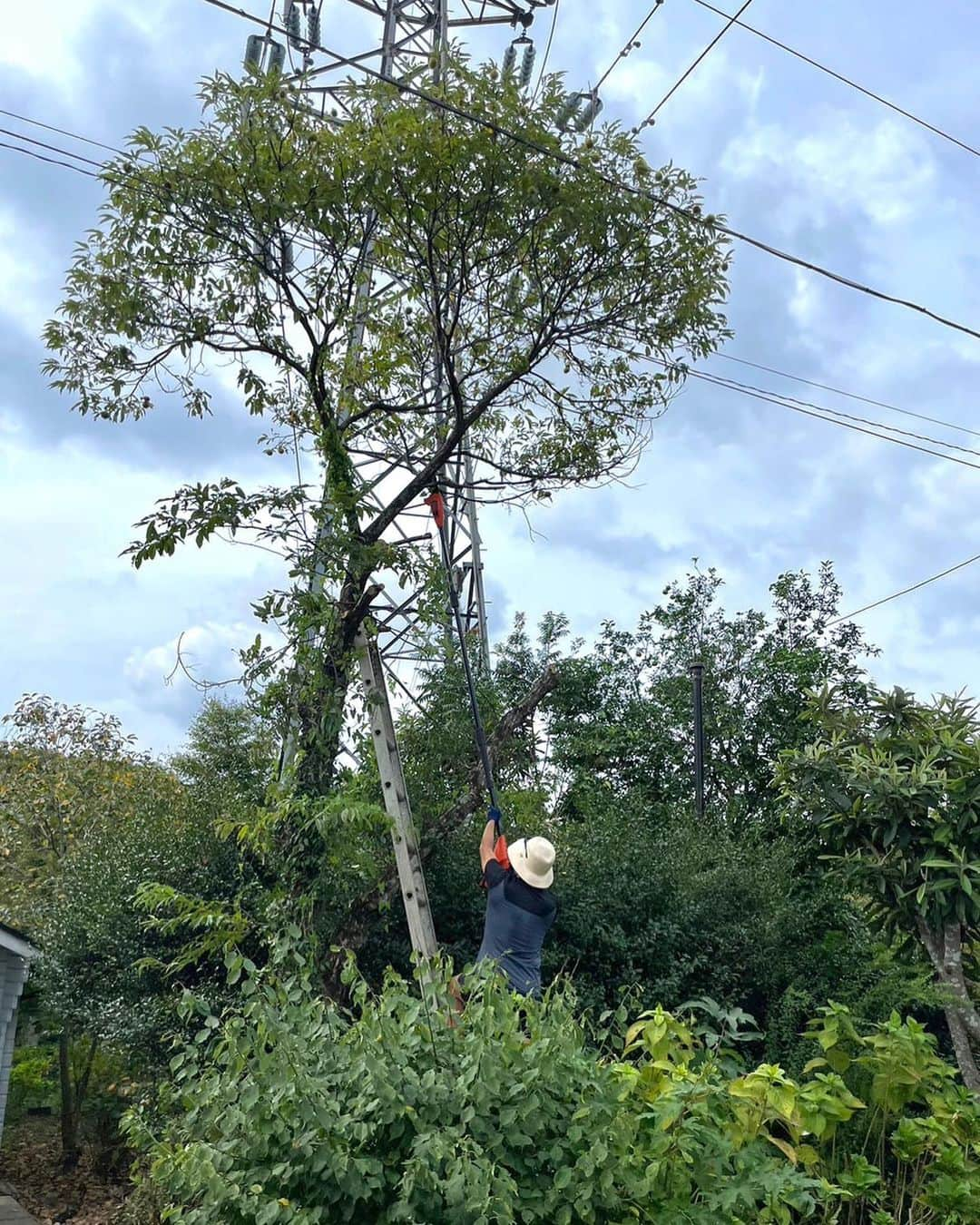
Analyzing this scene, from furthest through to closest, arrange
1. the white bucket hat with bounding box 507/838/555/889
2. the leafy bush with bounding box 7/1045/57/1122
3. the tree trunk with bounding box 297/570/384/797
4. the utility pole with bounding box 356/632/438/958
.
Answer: the leafy bush with bounding box 7/1045/57/1122, the tree trunk with bounding box 297/570/384/797, the utility pole with bounding box 356/632/438/958, the white bucket hat with bounding box 507/838/555/889

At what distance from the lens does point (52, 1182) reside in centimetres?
1064

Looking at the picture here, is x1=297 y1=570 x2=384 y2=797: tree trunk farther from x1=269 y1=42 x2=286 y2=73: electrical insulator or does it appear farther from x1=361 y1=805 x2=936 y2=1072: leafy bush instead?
x1=269 y1=42 x2=286 y2=73: electrical insulator

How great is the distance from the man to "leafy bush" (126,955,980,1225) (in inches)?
93.0

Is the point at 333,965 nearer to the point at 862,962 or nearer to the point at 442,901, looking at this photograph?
the point at 442,901

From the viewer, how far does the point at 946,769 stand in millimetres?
9070

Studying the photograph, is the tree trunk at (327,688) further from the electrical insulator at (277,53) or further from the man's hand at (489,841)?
the electrical insulator at (277,53)

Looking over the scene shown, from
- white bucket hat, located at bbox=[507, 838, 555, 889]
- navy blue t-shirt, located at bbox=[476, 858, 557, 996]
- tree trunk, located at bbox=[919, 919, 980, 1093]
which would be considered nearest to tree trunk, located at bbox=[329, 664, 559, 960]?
navy blue t-shirt, located at bbox=[476, 858, 557, 996]

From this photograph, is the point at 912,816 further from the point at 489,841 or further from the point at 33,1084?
the point at 33,1084

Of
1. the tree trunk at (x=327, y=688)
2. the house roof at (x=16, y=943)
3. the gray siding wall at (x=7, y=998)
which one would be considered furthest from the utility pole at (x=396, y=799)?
the gray siding wall at (x=7, y=998)

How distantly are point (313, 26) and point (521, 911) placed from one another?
8928mm

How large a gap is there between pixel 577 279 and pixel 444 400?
5.16ft

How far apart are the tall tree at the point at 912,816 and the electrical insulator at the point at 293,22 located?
797 centimetres

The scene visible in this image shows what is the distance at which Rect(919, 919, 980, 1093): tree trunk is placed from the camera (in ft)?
27.4

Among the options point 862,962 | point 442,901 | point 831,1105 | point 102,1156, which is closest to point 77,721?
point 102,1156
